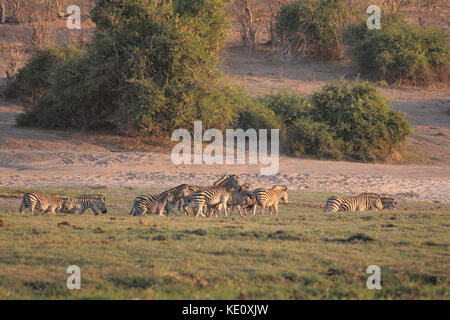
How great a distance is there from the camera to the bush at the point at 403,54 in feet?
117

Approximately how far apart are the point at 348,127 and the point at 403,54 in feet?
44.2

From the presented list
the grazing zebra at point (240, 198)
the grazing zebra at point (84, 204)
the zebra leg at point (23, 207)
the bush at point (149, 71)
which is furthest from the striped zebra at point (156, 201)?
the bush at point (149, 71)

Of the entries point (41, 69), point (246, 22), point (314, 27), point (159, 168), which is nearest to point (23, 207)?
point (159, 168)

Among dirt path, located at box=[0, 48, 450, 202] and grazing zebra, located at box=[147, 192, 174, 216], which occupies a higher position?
dirt path, located at box=[0, 48, 450, 202]

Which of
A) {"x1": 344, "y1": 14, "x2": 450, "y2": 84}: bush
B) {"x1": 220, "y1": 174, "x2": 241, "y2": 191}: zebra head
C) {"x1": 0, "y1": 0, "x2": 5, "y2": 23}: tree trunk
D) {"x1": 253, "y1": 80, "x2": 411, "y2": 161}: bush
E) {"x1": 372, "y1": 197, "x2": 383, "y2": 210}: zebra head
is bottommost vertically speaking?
{"x1": 372, "y1": 197, "x2": 383, "y2": 210}: zebra head

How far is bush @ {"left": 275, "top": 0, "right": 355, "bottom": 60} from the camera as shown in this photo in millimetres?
39875

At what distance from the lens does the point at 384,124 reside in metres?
24.6

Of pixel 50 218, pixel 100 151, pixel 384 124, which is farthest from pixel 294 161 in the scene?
pixel 50 218

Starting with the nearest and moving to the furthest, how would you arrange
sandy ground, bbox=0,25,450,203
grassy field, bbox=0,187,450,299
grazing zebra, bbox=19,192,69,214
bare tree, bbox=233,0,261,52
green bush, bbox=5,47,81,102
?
grassy field, bbox=0,187,450,299, grazing zebra, bbox=19,192,69,214, sandy ground, bbox=0,25,450,203, green bush, bbox=5,47,81,102, bare tree, bbox=233,0,261,52

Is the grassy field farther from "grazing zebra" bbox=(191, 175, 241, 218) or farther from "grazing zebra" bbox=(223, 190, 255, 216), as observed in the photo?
"grazing zebra" bbox=(223, 190, 255, 216)

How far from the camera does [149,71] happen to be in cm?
2216

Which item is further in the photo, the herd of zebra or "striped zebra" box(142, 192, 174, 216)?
"striped zebra" box(142, 192, 174, 216)

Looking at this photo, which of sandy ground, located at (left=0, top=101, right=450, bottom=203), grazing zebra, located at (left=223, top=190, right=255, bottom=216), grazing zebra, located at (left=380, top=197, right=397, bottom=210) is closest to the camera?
grazing zebra, located at (left=223, top=190, right=255, bottom=216)

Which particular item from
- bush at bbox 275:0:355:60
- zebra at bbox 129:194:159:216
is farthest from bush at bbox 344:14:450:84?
zebra at bbox 129:194:159:216
